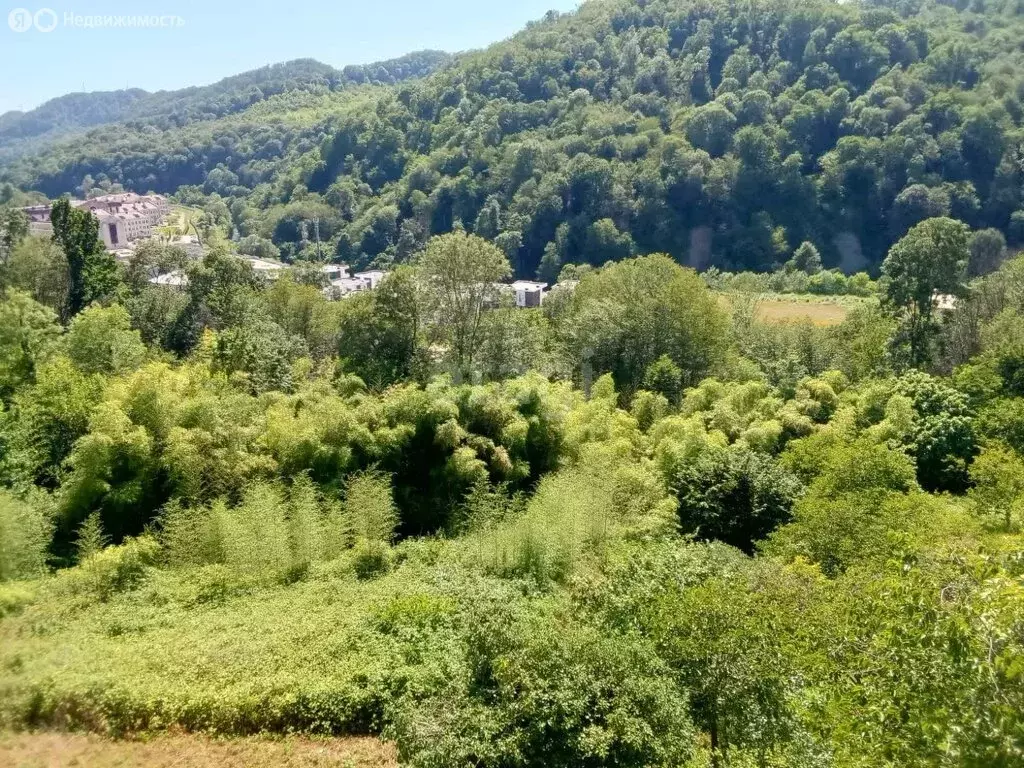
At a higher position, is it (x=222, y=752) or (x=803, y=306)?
(x=803, y=306)

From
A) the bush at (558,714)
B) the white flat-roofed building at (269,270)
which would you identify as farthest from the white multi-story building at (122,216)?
the bush at (558,714)

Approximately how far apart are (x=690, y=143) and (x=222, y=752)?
177ft

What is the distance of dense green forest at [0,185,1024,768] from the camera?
5.89 meters

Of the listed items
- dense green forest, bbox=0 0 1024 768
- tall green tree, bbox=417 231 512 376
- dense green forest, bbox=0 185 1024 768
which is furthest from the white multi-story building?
tall green tree, bbox=417 231 512 376

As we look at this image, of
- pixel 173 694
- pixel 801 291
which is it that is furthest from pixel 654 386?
pixel 801 291

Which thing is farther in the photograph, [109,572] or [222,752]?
[109,572]

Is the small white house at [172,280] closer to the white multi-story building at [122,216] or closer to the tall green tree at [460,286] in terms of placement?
the tall green tree at [460,286]

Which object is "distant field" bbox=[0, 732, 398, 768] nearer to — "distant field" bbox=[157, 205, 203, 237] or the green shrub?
the green shrub

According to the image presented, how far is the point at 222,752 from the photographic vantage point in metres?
7.08

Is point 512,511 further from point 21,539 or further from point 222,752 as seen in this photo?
point 21,539

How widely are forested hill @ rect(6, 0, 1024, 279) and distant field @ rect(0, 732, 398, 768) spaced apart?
148 feet

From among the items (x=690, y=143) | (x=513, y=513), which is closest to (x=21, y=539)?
(x=513, y=513)

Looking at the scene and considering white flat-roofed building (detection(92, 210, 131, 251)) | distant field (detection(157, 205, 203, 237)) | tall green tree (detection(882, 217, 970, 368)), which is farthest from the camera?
distant field (detection(157, 205, 203, 237))

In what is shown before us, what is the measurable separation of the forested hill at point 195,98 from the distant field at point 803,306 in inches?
3922
